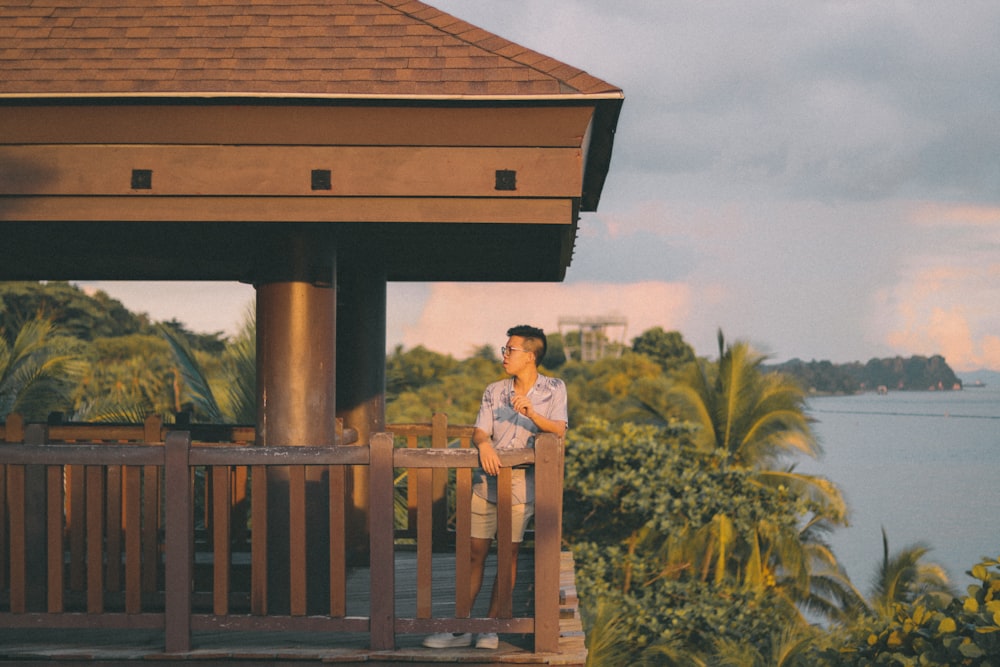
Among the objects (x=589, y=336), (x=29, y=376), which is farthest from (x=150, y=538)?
(x=589, y=336)

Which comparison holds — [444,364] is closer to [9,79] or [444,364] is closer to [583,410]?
[583,410]

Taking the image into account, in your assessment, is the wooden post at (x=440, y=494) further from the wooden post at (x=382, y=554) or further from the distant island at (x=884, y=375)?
the distant island at (x=884, y=375)

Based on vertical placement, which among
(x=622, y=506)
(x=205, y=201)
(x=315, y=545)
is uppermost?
(x=205, y=201)

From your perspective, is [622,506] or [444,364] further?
[444,364]

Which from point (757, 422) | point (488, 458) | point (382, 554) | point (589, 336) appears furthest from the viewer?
point (589, 336)

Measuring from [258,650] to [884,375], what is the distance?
6470 inches

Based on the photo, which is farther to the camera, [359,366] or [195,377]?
[195,377]

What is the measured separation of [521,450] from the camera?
18.4ft

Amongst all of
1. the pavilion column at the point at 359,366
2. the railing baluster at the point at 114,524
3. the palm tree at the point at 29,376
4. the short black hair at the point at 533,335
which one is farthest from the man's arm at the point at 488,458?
the palm tree at the point at 29,376

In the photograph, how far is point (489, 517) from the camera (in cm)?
593

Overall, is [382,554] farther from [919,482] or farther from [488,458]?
[919,482]

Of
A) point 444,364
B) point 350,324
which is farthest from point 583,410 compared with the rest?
point 350,324

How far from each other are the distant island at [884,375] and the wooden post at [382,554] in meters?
135

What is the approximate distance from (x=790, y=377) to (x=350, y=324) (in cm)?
2336
